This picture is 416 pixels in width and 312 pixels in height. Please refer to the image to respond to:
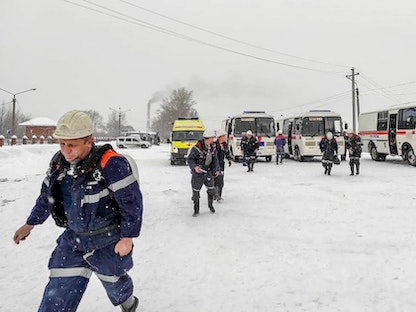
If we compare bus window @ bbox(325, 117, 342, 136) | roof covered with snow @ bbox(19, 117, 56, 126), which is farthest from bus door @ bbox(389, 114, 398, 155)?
roof covered with snow @ bbox(19, 117, 56, 126)

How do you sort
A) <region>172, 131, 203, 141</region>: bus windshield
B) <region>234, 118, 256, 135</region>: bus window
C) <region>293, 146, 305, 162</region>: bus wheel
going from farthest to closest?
<region>293, 146, 305, 162</region>: bus wheel
<region>234, 118, 256, 135</region>: bus window
<region>172, 131, 203, 141</region>: bus windshield

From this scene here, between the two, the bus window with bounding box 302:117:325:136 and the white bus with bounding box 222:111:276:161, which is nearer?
the bus window with bounding box 302:117:325:136

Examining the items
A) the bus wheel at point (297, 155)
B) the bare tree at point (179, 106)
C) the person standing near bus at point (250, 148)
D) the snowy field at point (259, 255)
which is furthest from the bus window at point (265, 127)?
the bare tree at point (179, 106)

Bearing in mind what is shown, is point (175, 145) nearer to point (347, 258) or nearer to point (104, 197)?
point (347, 258)

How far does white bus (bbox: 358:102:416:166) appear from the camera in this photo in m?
18.1

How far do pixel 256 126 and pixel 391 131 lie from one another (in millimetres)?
7628

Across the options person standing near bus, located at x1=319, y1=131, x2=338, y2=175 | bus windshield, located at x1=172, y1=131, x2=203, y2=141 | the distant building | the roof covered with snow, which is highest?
the roof covered with snow

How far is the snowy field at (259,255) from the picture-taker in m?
4.02

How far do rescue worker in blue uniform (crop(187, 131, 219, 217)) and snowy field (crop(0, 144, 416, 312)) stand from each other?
0.67 meters

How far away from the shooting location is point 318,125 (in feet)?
72.4

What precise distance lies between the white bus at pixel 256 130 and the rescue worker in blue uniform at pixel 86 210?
→ 1935 cm

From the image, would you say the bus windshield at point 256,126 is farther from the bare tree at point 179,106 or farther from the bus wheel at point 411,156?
the bare tree at point 179,106

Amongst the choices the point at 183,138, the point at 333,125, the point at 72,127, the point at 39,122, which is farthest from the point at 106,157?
the point at 39,122

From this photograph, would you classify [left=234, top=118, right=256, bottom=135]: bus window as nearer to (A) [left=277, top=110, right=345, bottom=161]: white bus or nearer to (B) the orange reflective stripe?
(A) [left=277, top=110, right=345, bottom=161]: white bus
